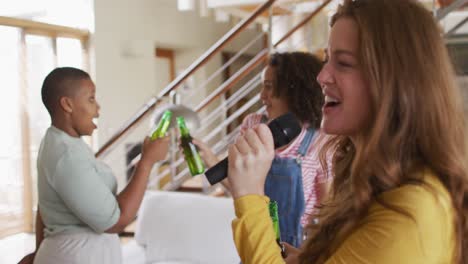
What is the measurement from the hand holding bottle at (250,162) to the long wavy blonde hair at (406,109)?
0.15 meters

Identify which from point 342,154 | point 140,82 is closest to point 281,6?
point 140,82

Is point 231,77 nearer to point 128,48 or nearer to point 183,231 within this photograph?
point 183,231

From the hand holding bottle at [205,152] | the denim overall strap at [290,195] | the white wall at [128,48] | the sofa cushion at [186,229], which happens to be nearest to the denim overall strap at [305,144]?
the denim overall strap at [290,195]

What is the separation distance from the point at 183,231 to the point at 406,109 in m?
1.86

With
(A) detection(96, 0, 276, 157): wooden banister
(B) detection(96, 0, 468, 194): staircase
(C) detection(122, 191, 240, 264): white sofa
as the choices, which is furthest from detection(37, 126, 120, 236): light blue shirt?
(A) detection(96, 0, 276, 157): wooden banister

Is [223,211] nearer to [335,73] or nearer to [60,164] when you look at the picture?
[60,164]

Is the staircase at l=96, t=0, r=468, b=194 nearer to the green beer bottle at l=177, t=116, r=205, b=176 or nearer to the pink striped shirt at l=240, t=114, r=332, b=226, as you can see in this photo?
the green beer bottle at l=177, t=116, r=205, b=176

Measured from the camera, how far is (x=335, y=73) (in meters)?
0.78

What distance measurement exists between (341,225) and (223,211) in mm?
1605

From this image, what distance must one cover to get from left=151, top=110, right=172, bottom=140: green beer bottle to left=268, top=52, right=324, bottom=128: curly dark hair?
1.43ft

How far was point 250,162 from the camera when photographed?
32.6 inches

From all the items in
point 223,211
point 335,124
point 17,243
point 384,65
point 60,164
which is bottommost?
point 17,243

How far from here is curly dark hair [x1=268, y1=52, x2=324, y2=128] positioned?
170 cm

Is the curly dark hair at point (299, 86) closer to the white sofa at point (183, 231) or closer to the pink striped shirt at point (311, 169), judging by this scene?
the pink striped shirt at point (311, 169)
